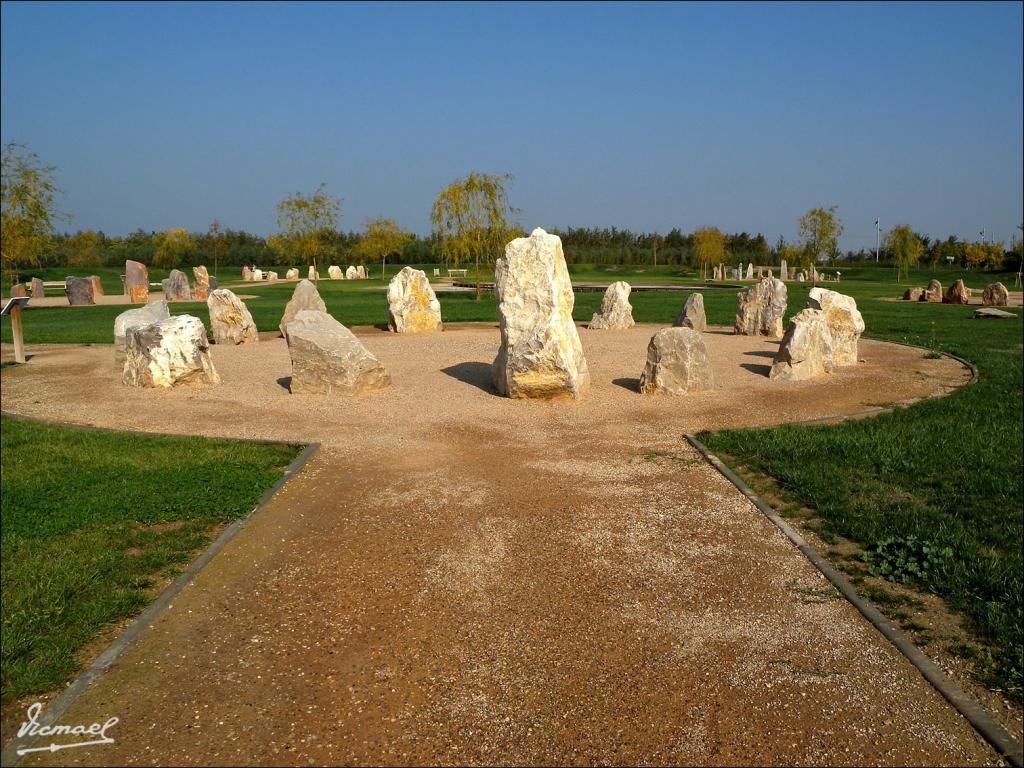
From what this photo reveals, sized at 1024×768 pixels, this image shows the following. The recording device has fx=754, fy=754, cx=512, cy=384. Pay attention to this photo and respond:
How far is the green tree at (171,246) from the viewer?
59.9 meters

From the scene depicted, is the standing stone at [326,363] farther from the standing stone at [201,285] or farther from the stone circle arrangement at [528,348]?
the standing stone at [201,285]

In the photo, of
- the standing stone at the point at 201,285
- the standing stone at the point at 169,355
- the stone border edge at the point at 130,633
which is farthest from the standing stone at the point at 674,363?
the standing stone at the point at 201,285

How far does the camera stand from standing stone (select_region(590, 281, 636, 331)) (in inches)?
825

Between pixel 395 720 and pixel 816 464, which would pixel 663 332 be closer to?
pixel 816 464

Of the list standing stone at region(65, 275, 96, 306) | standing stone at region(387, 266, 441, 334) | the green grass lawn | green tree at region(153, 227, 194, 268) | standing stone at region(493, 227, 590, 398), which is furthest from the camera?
green tree at region(153, 227, 194, 268)

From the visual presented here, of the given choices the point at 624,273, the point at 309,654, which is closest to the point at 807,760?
the point at 309,654

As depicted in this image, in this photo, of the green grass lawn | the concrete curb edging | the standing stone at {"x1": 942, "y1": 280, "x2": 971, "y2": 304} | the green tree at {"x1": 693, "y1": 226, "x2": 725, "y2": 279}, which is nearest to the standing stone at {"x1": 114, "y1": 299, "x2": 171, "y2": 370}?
the green grass lawn

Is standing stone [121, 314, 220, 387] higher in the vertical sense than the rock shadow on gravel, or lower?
higher

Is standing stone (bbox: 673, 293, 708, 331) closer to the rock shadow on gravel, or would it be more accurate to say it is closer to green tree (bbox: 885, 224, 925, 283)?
the rock shadow on gravel

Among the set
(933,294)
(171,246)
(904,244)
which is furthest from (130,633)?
(171,246)

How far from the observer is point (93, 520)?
638cm

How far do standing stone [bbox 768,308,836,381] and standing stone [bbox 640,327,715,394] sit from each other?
2.00m

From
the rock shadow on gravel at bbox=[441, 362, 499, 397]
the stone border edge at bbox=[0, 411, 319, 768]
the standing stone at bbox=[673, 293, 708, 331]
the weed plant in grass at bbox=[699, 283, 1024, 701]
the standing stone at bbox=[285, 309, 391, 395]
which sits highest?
the standing stone at bbox=[673, 293, 708, 331]

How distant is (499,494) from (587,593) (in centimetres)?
217
